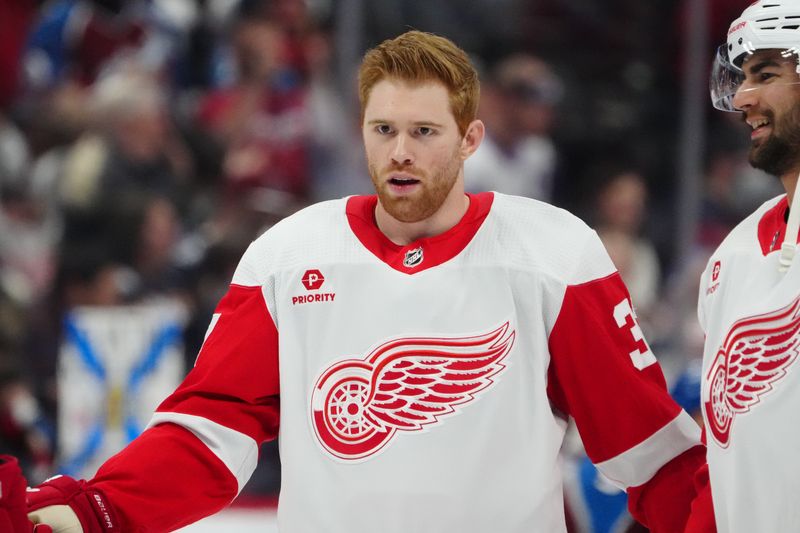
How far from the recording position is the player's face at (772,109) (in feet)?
6.64

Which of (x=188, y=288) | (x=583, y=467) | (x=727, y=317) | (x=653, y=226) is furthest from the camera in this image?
(x=653, y=226)

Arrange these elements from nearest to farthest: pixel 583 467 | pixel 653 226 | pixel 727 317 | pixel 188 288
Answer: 1. pixel 727 317
2. pixel 583 467
3. pixel 188 288
4. pixel 653 226

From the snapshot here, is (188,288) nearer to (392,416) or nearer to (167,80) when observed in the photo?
(167,80)

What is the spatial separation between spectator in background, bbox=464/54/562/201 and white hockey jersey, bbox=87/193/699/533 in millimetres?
2739

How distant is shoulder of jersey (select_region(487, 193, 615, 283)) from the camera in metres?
2.18

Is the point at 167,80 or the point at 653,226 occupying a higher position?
the point at 167,80

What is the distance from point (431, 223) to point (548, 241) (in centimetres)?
21

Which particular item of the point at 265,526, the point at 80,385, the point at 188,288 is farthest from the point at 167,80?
the point at 265,526

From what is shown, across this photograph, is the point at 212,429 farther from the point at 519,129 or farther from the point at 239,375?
the point at 519,129

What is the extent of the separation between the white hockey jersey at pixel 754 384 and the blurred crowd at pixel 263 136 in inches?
99.5

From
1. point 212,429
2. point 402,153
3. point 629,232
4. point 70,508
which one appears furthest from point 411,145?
point 629,232

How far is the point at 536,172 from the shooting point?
16.5ft

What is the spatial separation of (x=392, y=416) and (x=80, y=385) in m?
2.27

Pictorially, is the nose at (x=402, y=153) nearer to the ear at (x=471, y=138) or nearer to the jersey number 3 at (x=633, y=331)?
the ear at (x=471, y=138)
